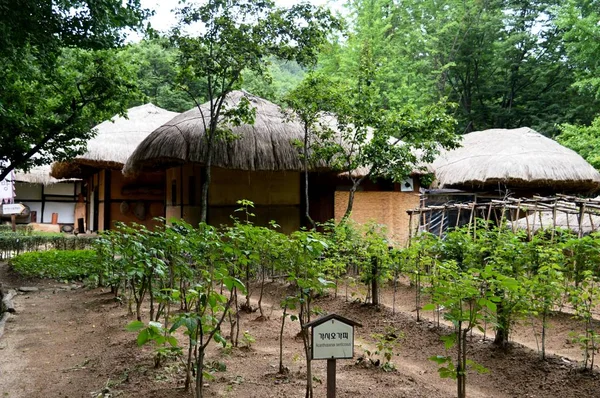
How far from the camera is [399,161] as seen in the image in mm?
9562

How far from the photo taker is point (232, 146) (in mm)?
10562

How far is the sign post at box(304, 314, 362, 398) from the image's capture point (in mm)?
2949

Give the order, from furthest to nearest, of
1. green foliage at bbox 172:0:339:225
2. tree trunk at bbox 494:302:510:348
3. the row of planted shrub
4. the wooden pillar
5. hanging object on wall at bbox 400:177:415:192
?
the wooden pillar → hanging object on wall at bbox 400:177:415:192 → the row of planted shrub → green foliage at bbox 172:0:339:225 → tree trunk at bbox 494:302:510:348

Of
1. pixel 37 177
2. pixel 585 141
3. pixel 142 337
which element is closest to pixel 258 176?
pixel 142 337

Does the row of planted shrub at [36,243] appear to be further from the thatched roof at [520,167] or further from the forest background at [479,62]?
the thatched roof at [520,167]

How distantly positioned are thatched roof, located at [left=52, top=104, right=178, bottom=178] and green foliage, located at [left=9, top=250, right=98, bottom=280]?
346cm

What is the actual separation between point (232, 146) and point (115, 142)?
636 centimetres

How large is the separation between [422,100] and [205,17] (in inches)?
594

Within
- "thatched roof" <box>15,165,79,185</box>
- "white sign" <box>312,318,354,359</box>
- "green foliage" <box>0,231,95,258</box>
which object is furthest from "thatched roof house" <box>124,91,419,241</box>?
"thatched roof" <box>15,165,79,185</box>

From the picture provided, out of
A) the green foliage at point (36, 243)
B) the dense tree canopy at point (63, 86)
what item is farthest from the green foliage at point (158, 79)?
the dense tree canopy at point (63, 86)

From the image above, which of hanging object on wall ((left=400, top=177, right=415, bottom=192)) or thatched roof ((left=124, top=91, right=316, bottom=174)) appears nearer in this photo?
thatched roof ((left=124, top=91, right=316, bottom=174))

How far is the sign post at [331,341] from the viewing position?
9.68 ft

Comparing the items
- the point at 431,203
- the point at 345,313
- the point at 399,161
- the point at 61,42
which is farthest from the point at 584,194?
the point at 61,42

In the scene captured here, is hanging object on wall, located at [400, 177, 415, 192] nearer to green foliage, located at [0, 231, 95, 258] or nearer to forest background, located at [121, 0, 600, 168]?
forest background, located at [121, 0, 600, 168]
